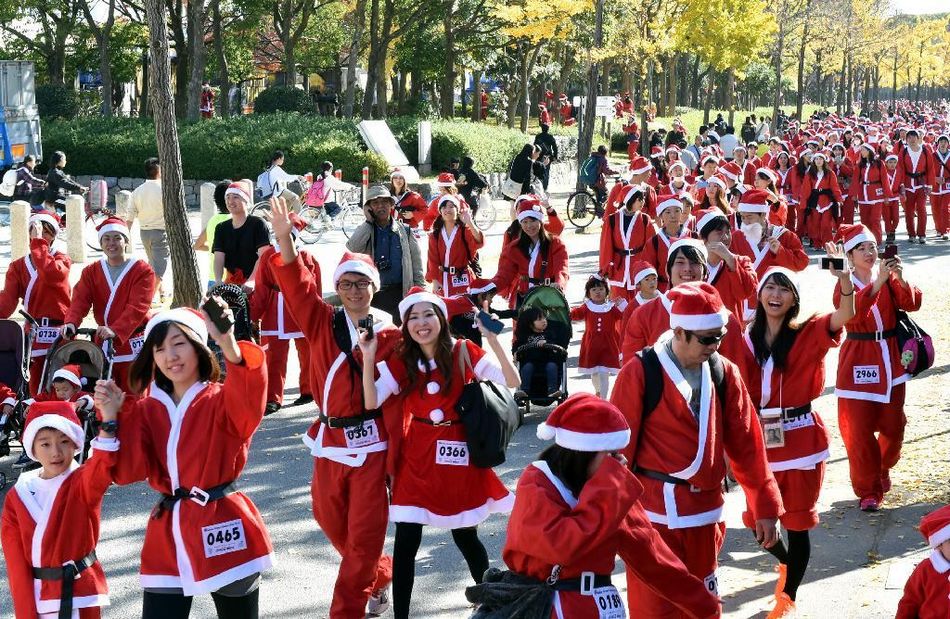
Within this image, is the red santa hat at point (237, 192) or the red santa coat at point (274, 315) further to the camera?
the red santa hat at point (237, 192)

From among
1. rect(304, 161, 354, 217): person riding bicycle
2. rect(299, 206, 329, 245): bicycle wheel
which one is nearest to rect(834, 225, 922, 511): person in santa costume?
rect(299, 206, 329, 245): bicycle wheel

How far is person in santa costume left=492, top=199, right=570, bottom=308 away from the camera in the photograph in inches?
438

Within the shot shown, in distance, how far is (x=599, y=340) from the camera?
10977mm

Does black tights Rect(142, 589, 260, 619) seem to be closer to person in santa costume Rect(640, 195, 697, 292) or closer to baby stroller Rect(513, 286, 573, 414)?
baby stroller Rect(513, 286, 573, 414)

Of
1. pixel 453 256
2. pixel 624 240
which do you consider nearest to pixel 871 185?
pixel 624 240

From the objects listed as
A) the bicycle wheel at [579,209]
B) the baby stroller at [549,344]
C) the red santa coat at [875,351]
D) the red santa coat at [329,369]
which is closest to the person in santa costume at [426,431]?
the red santa coat at [329,369]

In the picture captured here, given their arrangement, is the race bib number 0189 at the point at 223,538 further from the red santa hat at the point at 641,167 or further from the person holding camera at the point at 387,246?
the red santa hat at the point at 641,167

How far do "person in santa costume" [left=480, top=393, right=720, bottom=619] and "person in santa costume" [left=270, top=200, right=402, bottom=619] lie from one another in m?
2.02

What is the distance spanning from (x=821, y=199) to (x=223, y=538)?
63.2ft

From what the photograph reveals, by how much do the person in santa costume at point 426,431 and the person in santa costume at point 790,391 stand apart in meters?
1.36

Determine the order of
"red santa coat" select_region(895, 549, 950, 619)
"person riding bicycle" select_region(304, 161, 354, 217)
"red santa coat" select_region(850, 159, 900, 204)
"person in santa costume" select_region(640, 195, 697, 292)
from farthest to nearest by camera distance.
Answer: "red santa coat" select_region(850, 159, 900, 204) → "person riding bicycle" select_region(304, 161, 354, 217) → "person in santa costume" select_region(640, 195, 697, 292) → "red santa coat" select_region(895, 549, 950, 619)

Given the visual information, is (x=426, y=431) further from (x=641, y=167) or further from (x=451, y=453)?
(x=641, y=167)

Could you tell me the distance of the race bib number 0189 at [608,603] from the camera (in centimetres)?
401

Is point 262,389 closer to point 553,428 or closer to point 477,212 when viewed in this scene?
point 553,428
